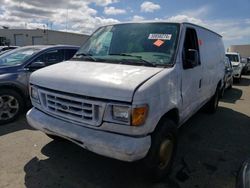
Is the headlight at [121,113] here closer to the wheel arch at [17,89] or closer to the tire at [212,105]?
the wheel arch at [17,89]

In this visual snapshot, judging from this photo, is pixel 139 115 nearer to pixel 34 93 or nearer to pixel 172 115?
pixel 172 115

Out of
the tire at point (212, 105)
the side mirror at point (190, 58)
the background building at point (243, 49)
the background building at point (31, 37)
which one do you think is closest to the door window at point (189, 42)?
the side mirror at point (190, 58)

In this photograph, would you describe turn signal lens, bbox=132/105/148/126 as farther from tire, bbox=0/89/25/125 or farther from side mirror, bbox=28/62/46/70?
side mirror, bbox=28/62/46/70

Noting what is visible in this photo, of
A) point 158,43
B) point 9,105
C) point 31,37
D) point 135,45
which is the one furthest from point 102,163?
point 31,37

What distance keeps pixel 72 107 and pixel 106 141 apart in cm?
62

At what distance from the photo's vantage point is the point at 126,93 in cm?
252

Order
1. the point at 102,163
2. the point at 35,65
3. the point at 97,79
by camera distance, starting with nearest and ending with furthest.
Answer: the point at 97,79 → the point at 102,163 → the point at 35,65

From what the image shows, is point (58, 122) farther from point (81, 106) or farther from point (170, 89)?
point (170, 89)

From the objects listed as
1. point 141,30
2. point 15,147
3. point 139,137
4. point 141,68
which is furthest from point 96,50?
point 15,147

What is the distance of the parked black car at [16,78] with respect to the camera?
5.24 meters

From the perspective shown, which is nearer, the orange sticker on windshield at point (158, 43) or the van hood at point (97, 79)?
the van hood at point (97, 79)

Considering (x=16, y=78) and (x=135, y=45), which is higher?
(x=135, y=45)

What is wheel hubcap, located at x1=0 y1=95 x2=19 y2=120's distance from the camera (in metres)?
5.23

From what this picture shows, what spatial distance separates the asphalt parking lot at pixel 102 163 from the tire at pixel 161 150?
148 millimetres
